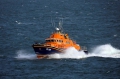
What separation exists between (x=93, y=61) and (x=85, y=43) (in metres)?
24.8

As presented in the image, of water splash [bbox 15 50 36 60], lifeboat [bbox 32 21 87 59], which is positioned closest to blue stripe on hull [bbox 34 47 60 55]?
lifeboat [bbox 32 21 87 59]

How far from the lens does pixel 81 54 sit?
125125mm

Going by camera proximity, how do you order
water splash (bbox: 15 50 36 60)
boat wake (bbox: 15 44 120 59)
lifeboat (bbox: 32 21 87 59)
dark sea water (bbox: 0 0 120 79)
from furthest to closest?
water splash (bbox: 15 50 36 60) < boat wake (bbox: 15 44 120 59) < lifeboat (bbox: 32 21 87 59) < dark sea water (bbox: 0 0 120 79)

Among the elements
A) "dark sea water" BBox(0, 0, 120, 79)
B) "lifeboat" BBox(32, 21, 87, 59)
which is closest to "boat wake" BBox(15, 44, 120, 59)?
"dark sea water" BBox(0, 0, 120, 79)

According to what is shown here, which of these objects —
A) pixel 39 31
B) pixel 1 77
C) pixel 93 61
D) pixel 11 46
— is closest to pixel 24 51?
pixel 11 46

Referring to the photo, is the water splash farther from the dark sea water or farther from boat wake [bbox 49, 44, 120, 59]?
boat wake [bbox 49, 44, 120, 59]

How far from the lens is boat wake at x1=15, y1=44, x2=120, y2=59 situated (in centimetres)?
12312

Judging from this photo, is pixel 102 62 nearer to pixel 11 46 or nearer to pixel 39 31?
pixel 11 46

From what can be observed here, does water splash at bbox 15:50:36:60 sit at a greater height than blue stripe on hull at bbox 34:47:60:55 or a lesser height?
greater

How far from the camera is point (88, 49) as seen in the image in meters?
136

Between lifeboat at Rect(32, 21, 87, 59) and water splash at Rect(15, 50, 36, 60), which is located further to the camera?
water splash at Rect(15, 50, 36, 60)

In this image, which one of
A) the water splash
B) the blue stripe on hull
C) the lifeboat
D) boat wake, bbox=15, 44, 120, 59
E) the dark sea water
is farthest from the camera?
the water splash

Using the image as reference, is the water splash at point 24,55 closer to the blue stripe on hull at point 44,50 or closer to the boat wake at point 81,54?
the boat wake at point 81,54

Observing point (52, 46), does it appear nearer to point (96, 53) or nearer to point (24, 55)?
point (24, 55)
